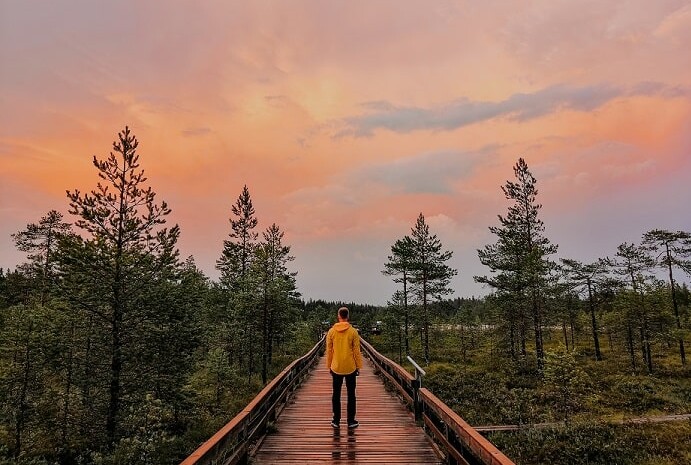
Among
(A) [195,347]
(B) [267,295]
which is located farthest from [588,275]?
(A) [195,347]

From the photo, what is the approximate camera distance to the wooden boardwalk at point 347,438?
596 cm

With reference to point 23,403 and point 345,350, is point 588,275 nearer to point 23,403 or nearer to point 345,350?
point 345,350

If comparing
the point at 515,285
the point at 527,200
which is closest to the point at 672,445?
the point at 515,285

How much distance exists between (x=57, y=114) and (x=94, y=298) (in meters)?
10.0

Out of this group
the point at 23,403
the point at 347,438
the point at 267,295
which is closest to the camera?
the point at 347,438

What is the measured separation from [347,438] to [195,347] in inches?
656

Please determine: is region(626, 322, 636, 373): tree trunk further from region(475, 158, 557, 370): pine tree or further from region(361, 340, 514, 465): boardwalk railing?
region(361, 340, 514, 465): boardwalk railing

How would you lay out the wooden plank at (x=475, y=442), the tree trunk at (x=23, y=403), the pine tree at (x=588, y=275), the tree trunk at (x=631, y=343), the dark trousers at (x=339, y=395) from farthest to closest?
the pine tree at (x=588, y=275)
the tree trunk at (x=631, y=343)
the tree trunk at (x=23, y=403)
the dark trousers at (x=339, y=395)
the wooden plank at (x=475, y=442)

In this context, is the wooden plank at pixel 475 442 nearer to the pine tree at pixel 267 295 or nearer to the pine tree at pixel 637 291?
the pine tree at pixel 267 295

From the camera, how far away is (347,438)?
23.5 ft

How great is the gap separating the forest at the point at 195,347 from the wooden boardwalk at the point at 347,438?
602 centimetres

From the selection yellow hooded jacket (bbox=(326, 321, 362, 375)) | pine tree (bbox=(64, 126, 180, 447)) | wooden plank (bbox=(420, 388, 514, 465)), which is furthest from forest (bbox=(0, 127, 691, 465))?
wooden plank (bbox=(420, 388, 514, 465))

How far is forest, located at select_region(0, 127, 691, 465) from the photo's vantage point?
15633 millimetres

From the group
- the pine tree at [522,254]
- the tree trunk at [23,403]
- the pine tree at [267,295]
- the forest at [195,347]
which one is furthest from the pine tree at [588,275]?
the tree trunk at [23,403]
